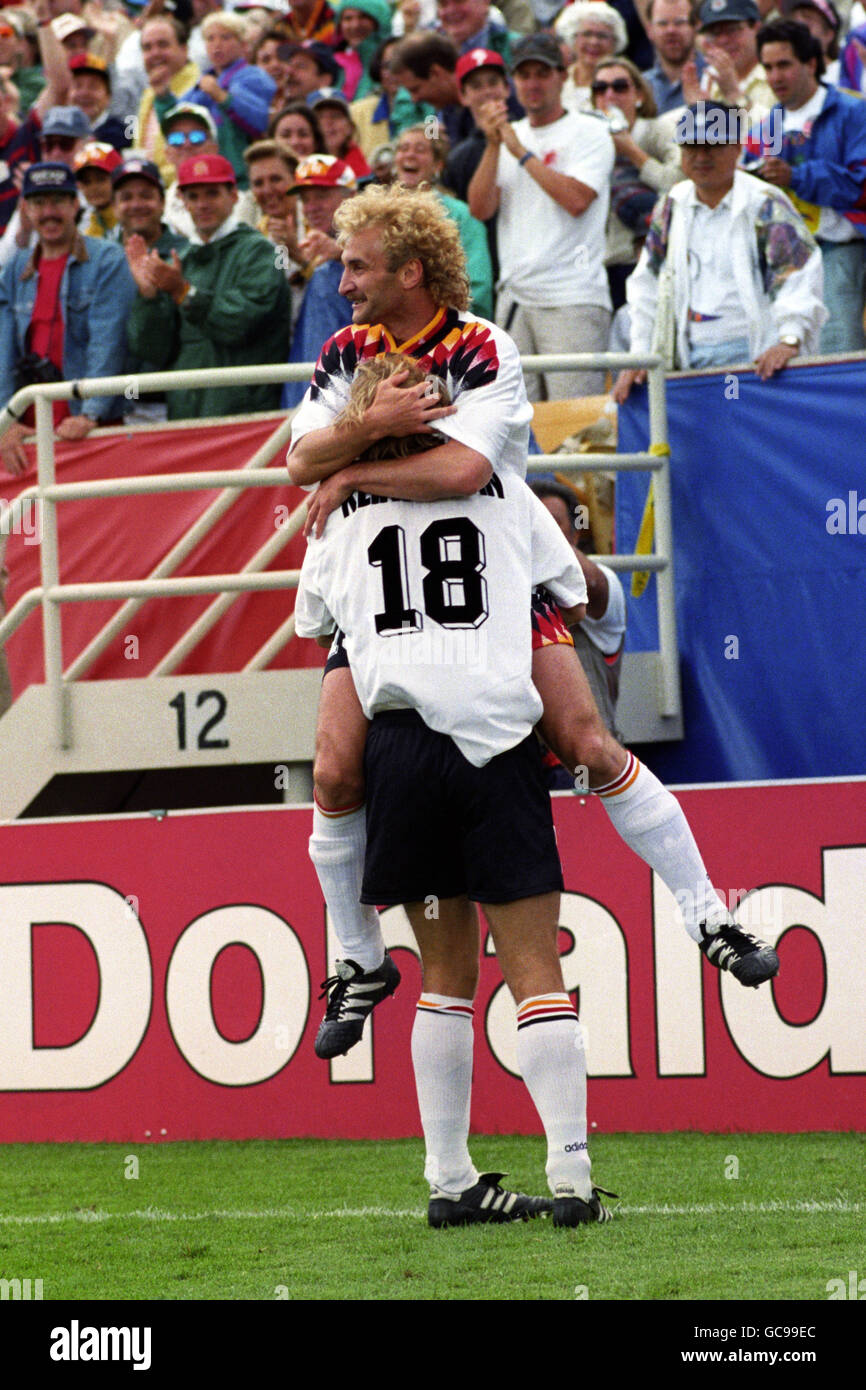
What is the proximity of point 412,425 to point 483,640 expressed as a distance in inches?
20.4

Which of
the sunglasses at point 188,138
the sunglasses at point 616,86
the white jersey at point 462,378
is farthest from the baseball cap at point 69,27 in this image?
the white jersey at point 462,378

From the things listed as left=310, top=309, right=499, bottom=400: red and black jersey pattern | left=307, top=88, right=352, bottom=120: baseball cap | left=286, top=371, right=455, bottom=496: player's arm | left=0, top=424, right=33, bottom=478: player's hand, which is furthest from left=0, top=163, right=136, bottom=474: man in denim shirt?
left=286, top=371, right=455, bottom=496: player's arm

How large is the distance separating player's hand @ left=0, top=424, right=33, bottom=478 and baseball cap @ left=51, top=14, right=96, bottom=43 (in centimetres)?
552

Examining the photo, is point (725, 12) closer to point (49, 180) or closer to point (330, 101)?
point (330, 101)

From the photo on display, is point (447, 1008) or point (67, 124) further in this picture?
point (67, 124)

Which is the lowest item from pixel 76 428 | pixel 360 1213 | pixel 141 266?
pixel 360 1213

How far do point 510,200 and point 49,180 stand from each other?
217 centimetres

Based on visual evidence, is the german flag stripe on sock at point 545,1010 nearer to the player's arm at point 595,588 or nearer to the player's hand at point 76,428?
the player's arm at point 595,588

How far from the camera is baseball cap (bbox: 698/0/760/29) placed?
32.0 ft

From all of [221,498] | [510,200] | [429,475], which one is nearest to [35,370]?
[221,498]

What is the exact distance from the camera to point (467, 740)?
15.4 ft

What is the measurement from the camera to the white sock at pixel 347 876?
16.4 ft

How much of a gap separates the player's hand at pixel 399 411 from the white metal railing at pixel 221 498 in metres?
3.15

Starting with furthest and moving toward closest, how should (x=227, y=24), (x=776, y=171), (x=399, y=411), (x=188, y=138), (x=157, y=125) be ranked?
(x=157, y=125) → (x=227, y=24) → (x=188, y=138) → (x=776, y=171) → (x=399, y=411)
